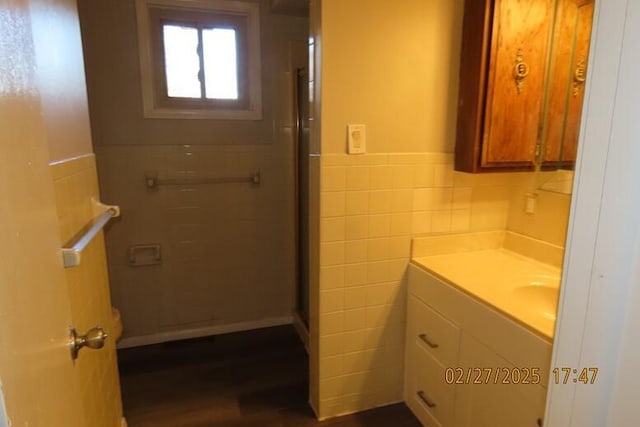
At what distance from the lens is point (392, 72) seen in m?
1.68

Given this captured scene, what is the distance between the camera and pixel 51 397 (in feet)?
2.00

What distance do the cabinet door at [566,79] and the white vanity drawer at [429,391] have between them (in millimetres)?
1066

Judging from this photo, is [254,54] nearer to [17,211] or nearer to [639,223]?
[17,211]

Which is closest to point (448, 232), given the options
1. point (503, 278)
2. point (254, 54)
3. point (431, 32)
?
point (503, 278)

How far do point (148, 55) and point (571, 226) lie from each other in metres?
2.47

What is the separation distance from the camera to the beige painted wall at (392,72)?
1.59 meters

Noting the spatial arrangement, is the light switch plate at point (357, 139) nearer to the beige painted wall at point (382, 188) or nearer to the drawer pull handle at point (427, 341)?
the beige painted wall at point (382, 188)

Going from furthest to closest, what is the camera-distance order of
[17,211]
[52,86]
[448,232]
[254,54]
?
[254,54], [448,232], [52,86], [17,211]

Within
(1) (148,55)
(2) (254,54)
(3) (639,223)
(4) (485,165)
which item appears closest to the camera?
(3) (639,223)

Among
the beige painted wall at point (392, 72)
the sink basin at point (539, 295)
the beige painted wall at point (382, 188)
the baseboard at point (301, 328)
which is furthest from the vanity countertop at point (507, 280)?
the baseboard at point (301, 328)

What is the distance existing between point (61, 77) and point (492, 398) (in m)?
1.73

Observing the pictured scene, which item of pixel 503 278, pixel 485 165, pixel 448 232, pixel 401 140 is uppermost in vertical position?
pixel 401 140

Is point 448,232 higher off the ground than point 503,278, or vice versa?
point 448,232

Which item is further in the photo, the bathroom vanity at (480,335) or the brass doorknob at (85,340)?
the bathroom vanity at (480,335)
